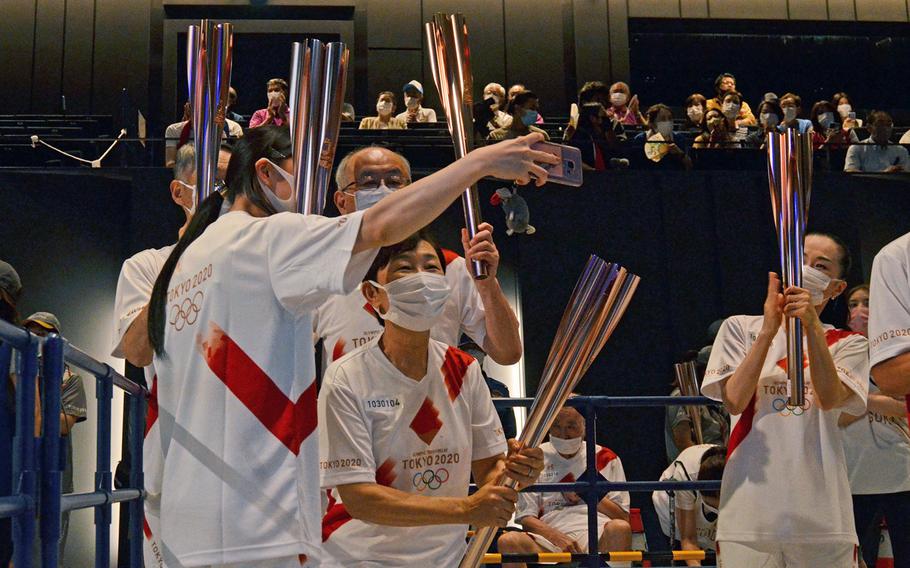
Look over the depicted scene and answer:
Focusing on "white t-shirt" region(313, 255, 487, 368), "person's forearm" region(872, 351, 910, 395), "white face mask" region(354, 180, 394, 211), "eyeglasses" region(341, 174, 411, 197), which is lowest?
"person's forearm" region(872, 351, 910, 395)

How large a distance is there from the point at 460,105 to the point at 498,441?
1078 mm

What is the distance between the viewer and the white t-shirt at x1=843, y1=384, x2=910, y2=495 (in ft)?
16.5

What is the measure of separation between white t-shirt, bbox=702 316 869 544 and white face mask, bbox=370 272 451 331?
5.05 ft

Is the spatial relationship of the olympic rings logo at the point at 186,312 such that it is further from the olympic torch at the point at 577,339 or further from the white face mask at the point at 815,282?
the white face mask at the point at 815,282

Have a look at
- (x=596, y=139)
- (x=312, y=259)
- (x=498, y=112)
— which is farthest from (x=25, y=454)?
(x=596, y=139)

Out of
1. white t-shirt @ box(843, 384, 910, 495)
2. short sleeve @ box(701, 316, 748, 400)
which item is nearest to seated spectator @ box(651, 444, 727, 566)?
white t-shirt @ box(843, 384, 910, 495)

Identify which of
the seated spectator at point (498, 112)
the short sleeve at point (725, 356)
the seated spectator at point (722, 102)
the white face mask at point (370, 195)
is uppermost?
the seated spectator at point (722, 102)

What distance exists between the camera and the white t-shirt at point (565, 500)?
6.46m

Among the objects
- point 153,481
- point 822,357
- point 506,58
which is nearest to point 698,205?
point 506,58

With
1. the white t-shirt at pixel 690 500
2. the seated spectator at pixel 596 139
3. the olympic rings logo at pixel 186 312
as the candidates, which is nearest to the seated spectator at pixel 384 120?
the seated spectator at pixel 596 139

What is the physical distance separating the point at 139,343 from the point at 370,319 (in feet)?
2.61

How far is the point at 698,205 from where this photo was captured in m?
11.5

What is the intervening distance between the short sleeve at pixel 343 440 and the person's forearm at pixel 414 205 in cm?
99

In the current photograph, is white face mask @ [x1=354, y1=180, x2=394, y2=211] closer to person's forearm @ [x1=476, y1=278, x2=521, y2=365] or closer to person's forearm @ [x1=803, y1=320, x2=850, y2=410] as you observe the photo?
person's forearm @ [x1=476, y1=278, x2=521, y2=365]
